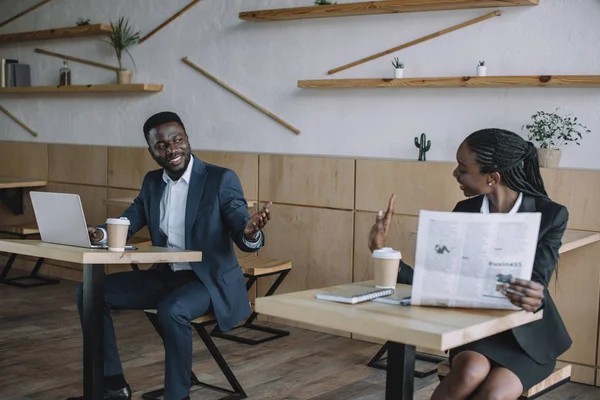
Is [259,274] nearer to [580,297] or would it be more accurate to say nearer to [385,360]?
[385,360]

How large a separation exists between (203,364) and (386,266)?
222 cm

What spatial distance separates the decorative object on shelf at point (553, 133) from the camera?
439cm

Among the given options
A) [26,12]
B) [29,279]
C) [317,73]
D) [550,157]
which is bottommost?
[29,279]

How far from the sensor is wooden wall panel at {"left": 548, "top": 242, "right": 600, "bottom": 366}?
430 centimetres

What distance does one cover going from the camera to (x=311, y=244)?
17.7 ft

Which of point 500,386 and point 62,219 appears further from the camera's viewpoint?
point 62,219

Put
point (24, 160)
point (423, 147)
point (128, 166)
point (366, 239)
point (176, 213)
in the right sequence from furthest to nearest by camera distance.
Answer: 1. point (24, 160)
2. point (128, 166)
3. point (366, 239)
4. point (423, 147)
5. point (176, 213)

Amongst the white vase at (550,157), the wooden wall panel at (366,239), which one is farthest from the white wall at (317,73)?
the wooden wall panel at (366,239)

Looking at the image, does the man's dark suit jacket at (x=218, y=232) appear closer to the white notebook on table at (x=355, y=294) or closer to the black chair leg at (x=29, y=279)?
the white notebook on table at (x=355, y=294)

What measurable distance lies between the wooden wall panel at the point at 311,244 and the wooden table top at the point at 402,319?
9.51 ft

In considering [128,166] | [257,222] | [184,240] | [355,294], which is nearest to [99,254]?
[257,222]

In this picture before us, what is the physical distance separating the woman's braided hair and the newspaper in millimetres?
641

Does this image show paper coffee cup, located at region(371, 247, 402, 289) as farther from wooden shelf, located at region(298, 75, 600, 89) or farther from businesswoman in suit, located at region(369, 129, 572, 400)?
wooden shelf, located at region(298, 75, 600, 89)

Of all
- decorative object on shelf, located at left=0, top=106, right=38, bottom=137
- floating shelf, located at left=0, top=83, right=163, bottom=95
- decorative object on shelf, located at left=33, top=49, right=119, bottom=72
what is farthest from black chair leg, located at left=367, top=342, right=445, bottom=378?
decorative object on shelf, located at left=0, top=106, right=38, bottom=137
